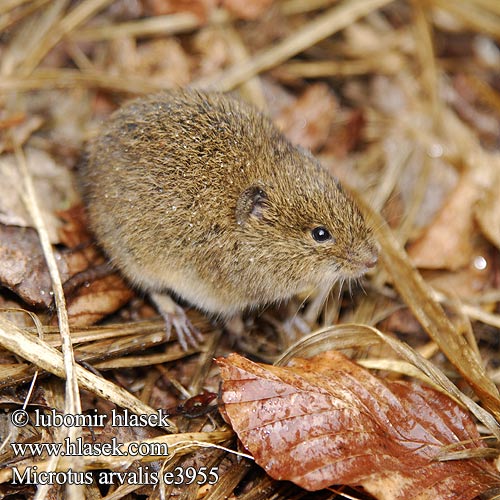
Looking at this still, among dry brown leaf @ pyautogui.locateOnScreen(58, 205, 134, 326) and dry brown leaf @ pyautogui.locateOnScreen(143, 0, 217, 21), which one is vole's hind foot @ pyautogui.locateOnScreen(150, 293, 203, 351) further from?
dry brown leaf @ pyautogui.locateOnScreen(143, 0, 217, 21)

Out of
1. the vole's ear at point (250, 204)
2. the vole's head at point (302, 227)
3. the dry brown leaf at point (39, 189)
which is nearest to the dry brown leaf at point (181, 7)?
the dry brown leaf at point (39, 189)

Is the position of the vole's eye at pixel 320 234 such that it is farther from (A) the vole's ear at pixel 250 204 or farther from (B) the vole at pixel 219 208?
(A) the vole's ear at pixel 250 204

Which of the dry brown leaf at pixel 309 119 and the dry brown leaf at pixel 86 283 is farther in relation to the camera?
the dry brown leaf at pixel 309 119

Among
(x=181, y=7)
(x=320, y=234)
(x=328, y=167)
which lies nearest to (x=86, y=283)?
(x=320, y=234)

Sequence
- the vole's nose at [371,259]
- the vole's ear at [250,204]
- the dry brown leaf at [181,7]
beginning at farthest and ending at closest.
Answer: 1. the dry brown leaf at [181,7]
2. the vole's nose at [371,259]
3. the vole's ear at [250,204]

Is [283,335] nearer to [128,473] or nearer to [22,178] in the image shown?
[128,473]

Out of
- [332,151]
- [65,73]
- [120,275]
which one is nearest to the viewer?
[120,275]

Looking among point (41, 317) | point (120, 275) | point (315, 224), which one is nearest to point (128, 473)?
point (41, 317)
